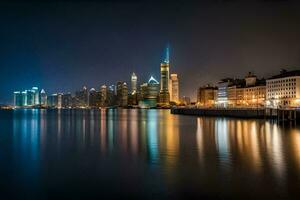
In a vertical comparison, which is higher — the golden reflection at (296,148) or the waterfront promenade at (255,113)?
the waterfront promenade at (255,113)

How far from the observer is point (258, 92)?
395ft

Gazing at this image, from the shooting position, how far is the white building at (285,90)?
307 ft

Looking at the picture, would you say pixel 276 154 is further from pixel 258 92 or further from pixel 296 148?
pixel 258 92

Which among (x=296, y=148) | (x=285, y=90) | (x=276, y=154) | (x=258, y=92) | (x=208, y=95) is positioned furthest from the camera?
(x=208, y=95)

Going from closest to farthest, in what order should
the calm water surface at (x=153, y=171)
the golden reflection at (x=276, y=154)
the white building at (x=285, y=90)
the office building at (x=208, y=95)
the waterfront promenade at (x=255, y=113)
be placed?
the calm water surface at (x=153, y=171) < the golden reflection at (x=276, y=154) < the waterfront promenade at (x=255, y=113) < the white building at (x=285, y=90) < the office building at (x=208, y=95)

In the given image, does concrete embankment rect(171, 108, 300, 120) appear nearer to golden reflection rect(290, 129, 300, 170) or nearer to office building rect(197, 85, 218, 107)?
golden reflection rect(290, 129, 300, 170)

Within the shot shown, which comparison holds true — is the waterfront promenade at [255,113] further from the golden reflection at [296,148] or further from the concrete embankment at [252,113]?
the golden reflection at [296,148]

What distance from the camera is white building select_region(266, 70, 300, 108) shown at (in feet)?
307

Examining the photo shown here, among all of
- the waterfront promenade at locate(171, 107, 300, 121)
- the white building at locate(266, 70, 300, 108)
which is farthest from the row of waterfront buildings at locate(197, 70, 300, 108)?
the waterfront promenade at locate(171, 107, 300, 121)

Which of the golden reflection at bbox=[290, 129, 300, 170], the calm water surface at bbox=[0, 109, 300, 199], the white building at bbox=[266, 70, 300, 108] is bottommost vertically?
the calm water surface at bbox=[0, 109, 300, 199]

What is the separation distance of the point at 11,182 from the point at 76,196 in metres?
4.81

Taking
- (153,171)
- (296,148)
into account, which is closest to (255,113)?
(296,148)

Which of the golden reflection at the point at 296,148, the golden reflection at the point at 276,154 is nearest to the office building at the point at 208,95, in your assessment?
the golden reflection at the point at 276,154

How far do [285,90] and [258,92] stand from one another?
2195 cm
